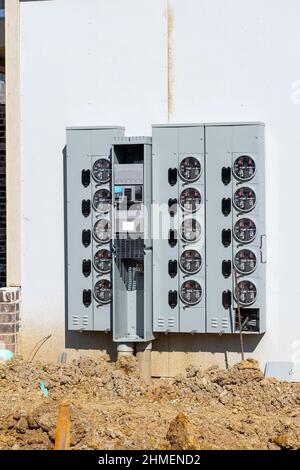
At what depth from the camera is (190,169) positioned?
10.4m

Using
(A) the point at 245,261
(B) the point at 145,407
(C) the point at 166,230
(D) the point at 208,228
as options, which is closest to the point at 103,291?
(C) the point at 166,230


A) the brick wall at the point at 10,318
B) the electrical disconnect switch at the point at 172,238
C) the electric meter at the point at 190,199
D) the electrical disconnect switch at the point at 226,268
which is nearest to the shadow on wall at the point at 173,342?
the brick wall at the point at 10,318

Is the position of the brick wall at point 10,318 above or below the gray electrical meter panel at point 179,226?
below

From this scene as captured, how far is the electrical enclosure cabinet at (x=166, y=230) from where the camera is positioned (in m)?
10.3

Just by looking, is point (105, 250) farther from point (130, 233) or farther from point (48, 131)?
point (48, 131)

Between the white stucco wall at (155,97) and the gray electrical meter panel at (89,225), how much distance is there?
0.77ft

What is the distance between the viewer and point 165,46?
418 inches

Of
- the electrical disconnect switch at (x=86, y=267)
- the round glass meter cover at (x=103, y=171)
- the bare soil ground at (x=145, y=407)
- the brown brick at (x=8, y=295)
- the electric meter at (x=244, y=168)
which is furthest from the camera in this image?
the brown brick at (x=8, y=295)

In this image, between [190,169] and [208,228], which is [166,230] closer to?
[208,228]

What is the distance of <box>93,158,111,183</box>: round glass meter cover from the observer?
10.6 metres

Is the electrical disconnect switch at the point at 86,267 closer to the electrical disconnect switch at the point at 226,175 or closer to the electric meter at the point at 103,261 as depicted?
the electric meter at the point at 103,261

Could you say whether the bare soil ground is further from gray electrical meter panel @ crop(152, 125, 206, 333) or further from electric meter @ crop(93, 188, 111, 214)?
electric meter @ crop(93, 188, 111, 214)

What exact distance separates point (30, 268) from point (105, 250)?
2.98ft
